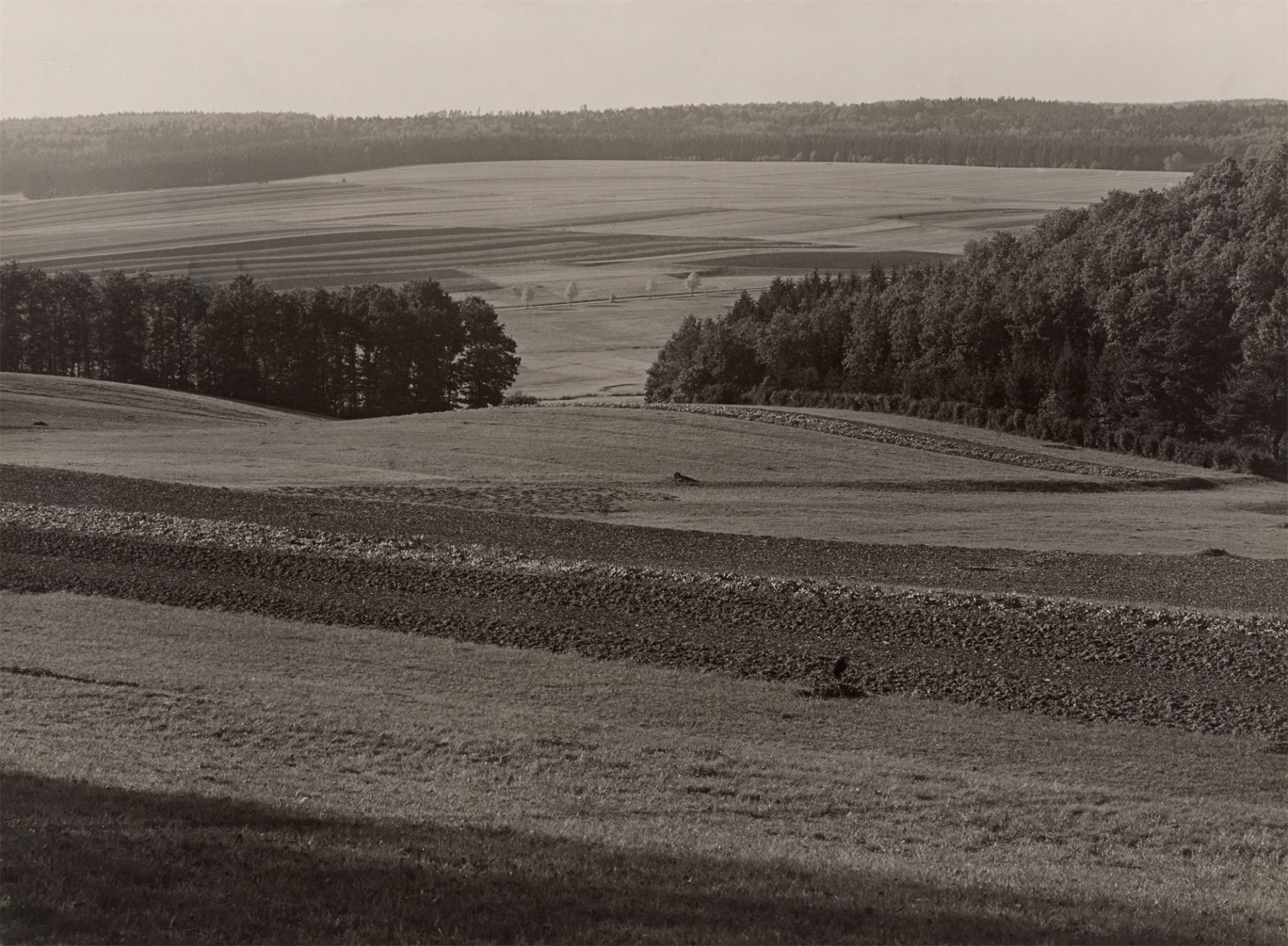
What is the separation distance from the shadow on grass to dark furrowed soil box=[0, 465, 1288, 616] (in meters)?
18.8

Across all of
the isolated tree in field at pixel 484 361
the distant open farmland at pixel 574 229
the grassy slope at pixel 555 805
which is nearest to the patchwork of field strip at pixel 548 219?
the distant open farmland at pixel 574 229

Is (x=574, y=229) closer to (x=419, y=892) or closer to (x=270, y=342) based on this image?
(x=270, y=342)

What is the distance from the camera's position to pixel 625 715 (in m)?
19.2

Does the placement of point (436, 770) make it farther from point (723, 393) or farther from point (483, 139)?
point (483, 139)

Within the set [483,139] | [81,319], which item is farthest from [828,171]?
[81,319]

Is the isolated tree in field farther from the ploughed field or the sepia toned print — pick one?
the ploughed field

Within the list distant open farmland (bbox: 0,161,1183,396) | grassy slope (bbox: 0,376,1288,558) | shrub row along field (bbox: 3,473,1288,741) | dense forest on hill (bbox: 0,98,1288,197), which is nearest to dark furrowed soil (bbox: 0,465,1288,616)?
shrub row along field (bbox: 3,473,1288,741)

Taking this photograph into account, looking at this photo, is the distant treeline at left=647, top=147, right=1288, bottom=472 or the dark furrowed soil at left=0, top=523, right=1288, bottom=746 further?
the distant treeline at left=647, top=147, right=1288, bottom=472

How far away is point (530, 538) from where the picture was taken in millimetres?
33625

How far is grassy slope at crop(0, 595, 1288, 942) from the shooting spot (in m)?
10.1


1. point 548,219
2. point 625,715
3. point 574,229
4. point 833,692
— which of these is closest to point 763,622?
point 833,692

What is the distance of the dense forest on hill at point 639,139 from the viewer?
102938 millimetres

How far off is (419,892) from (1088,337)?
63545mm

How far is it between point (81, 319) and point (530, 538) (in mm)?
71470
